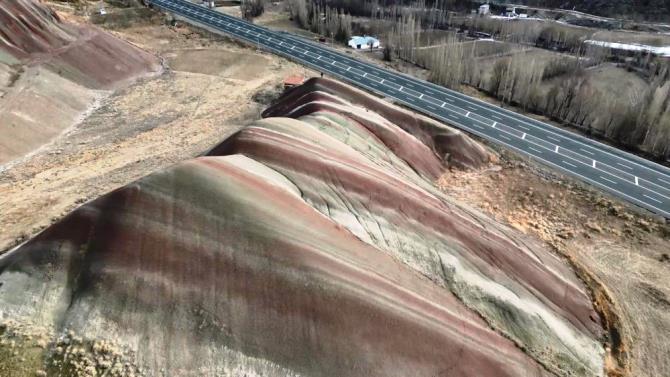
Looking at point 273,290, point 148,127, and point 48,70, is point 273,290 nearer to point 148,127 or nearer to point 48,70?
point 148,127

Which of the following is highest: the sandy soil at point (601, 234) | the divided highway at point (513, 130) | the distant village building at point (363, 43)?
the distant village building at point (363, 43)

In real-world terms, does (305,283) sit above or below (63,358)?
above

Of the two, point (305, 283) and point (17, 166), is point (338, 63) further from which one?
point (305, 283)

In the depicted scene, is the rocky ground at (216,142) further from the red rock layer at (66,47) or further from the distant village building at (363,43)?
the distant village building at (363,43)

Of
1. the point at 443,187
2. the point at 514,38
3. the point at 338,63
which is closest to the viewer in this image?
the point at 443,187

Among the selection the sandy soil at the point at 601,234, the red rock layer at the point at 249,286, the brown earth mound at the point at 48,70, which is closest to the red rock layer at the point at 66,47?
the brown earth mound at the point at 48,70

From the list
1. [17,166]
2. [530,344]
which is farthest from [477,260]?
[17,166]
